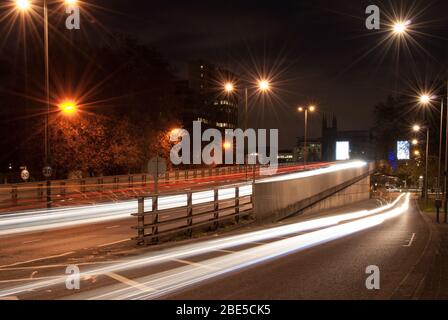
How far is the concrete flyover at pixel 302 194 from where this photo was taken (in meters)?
21.8

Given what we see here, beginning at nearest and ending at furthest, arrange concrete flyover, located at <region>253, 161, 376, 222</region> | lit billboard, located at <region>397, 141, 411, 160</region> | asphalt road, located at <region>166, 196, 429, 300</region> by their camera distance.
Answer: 1. asphalt road, located at <region>166, 196, 429, 300</region>
2. concrete flyover, located at <region>253, 161, 376, 222</region>
3. lit billboard, located at <region>397, 141, 411, 160</region>

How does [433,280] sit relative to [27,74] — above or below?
below

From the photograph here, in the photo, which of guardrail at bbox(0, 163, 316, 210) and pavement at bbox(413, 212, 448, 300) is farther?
guardrail at bbox(0, 163, 316, 210)

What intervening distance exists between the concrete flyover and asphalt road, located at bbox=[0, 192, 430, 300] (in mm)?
5529

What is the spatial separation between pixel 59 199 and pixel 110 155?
36.8 feet

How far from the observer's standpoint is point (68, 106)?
120 ft

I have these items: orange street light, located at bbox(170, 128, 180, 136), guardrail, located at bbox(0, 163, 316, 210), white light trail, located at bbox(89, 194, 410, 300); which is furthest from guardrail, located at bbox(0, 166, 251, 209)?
white light trail, located at bbox(89, 194, 410, 300)

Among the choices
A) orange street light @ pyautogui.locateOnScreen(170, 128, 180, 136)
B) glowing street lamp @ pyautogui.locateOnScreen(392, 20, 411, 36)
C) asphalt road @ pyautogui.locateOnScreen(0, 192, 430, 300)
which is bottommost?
asphalt road @ pyautogui.locateOnScreen(0, 192, 430, 300)

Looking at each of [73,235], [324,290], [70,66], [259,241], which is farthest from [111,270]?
[70,66]

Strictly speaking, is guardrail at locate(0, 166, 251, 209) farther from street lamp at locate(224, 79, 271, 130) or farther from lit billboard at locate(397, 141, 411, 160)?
lit billboard at locate(397, 141, 411, 160)

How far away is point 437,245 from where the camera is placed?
14562mm

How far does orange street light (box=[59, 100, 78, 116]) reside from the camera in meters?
37.2

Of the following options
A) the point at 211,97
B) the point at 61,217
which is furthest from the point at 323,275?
the point at 211,97
